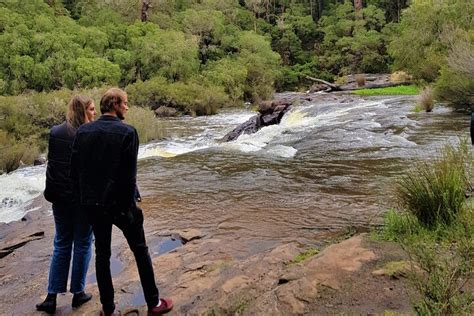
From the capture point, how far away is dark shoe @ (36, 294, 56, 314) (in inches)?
148

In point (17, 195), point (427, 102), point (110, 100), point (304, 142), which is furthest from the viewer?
point (427, 102)

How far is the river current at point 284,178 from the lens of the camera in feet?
19.2

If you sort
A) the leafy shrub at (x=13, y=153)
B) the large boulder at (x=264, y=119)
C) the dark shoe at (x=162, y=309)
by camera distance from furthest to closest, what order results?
1. the large boulder at (x=264, y=119)
2. the leafy shrub at (x=13, y=153)
3. the dark shoe at (x=162, y=309)

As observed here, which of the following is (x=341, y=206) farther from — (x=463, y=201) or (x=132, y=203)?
(x=132, y=203)

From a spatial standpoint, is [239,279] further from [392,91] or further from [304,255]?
[392,91]

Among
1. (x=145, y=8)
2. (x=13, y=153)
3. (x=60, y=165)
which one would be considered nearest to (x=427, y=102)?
(x=13, y=153)

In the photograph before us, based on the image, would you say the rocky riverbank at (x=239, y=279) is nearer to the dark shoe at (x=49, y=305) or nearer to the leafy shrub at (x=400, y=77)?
the dark shoe at (x=49, y=305)

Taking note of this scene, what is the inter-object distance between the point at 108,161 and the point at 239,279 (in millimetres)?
1484

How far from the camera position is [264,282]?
3662 mm

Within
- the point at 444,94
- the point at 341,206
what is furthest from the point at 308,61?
the point at 341,206

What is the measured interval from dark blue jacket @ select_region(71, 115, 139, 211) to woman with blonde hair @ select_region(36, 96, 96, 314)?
47 centimetres

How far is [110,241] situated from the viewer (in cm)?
337

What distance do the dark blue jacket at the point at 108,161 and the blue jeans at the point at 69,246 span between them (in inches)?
23.5

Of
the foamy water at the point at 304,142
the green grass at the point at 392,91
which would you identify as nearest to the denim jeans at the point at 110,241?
the foamy water at the point at 304,142
